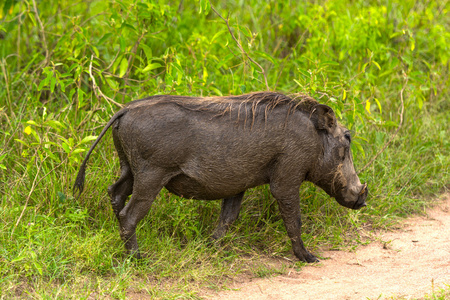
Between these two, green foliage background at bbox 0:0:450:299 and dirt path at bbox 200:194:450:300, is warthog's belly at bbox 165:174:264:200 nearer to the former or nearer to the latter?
green foliage background at bbox 0:0:450:299

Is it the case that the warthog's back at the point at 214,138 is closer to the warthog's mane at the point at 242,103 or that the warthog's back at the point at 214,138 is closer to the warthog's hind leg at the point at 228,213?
the warthog's mane at the point at 242,103

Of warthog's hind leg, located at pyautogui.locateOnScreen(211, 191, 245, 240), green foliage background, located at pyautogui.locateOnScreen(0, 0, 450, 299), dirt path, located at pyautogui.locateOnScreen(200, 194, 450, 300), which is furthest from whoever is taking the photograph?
warthog's hind leg, located at pyautogui.locateOnScreen(211, 191, 245, 240)

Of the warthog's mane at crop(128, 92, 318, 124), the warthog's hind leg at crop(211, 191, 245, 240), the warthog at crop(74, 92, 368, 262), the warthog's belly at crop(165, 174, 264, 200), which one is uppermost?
the warthog's mane at crop(128, 92, 318, 124)

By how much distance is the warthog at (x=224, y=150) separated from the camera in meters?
3.72

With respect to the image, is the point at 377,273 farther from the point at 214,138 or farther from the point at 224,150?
the point at 214,138

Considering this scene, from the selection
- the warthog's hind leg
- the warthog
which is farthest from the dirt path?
the warthog's hind leg

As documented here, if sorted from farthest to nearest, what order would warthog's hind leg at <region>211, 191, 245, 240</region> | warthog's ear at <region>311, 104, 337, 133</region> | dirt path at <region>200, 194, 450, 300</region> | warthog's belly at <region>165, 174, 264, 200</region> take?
warthog's hind leg at <region>211, 191, 245, 240</region> → warthog's ear at <region>311, 104, 337, 133</region> → warthog's belly at <region>165, 174, 264, 200</region> → dirt path at <region>200, 194, 450, 300</region>

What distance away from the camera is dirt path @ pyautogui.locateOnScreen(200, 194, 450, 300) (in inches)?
141

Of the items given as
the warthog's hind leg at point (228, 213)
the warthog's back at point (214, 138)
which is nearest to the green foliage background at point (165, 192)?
the warthog's hind leg at point (228, 213)

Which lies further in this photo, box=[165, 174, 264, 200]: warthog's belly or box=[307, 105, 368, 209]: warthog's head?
box=[307, 105, 368, 209]: warthog's head

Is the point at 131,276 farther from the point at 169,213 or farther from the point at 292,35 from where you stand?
the point at 292,35

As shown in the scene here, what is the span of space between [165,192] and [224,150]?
94 cm

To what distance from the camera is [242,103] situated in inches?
155

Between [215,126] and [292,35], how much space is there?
3715 millimetres
